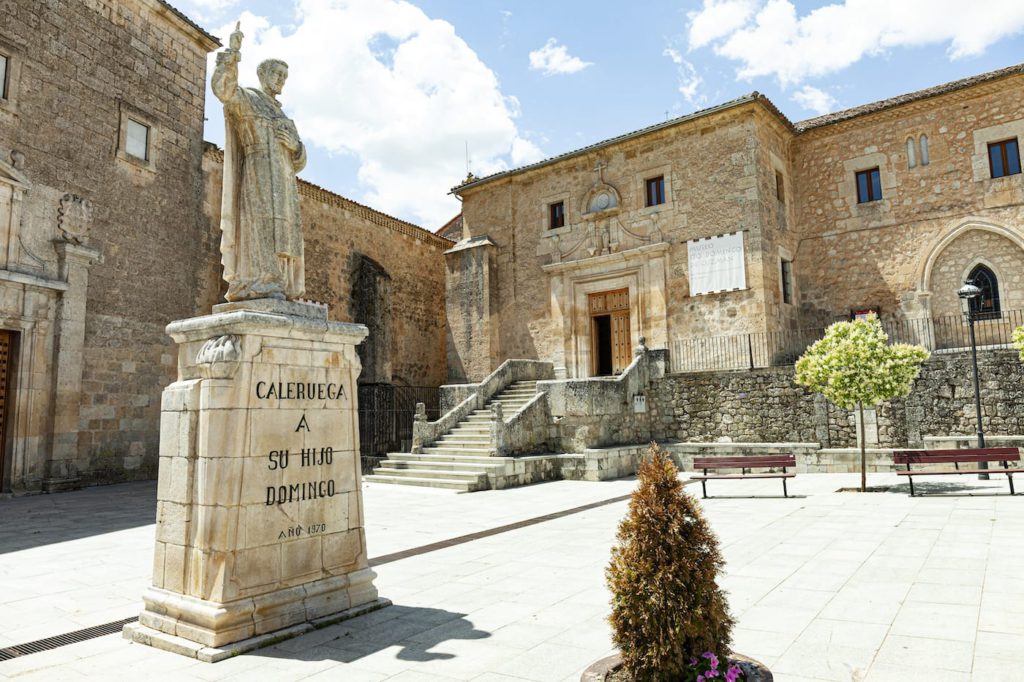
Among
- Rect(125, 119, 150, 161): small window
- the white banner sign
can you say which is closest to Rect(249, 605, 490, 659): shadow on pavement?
Rect(125, 119, 150, 161): small window

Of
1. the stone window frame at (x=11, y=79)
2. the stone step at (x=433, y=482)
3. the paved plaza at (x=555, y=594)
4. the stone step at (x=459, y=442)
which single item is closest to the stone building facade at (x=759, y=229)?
the stone step at (x=459, y=442)

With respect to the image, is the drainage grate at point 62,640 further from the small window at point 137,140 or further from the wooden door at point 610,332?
the wooden door at point 610,332

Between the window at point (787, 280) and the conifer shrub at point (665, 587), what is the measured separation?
16.2 metres

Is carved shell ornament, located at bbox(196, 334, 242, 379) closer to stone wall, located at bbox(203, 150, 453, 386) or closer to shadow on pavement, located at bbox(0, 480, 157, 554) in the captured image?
shadow on pavement, located at bbox(0, 480, 157, 554)

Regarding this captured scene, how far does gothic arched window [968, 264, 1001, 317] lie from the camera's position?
15.4 meters

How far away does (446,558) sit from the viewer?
6.53 m

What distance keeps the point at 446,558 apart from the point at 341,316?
46.6 feet

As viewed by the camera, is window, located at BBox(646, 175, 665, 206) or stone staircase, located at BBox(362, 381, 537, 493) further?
window, located at BBox(646, 175, 665, 206)

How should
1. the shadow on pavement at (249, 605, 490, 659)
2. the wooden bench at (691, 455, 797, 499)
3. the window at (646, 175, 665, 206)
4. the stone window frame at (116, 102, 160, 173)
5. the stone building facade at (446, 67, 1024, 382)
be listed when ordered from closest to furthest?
the shadow on pavement at (249, 605, 490, 659) < the wooden bench at (691, 455, 797, 499) < the stone window frame at (116, 102, 160, 173) < the stone building facade at (446, 67, 1024, 382) < the window at (646, 175, 665, 206)

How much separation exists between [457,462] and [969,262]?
13441 millimetres

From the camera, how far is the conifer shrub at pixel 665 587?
2.81 m

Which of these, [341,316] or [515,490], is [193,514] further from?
[341,316]

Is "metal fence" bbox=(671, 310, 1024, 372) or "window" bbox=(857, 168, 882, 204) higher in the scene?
"window" bbox=(857, 168, 882, 204)

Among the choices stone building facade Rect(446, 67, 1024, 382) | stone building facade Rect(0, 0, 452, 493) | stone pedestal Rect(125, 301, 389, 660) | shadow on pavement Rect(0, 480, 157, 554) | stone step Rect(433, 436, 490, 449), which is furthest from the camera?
stone building facade Rect(446, 67, 1024, 382)
